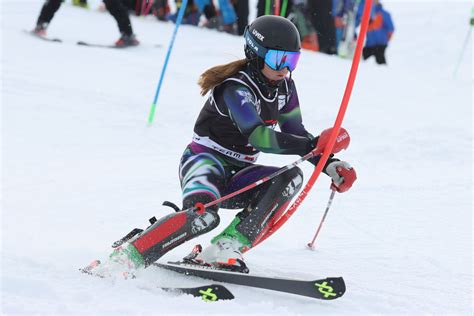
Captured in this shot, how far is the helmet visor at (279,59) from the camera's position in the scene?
148 inches

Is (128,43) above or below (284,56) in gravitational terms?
below

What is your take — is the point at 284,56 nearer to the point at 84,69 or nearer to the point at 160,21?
the point at 84,69

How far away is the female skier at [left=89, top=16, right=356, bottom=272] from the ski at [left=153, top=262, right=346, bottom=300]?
6 centimetres

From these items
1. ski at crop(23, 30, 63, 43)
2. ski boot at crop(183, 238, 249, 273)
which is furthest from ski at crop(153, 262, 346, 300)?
ski at crop(23, 30, 63, 43)

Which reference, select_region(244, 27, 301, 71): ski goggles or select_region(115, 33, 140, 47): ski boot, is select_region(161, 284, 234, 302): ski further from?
select_region(115, 33, 140, 47): ski boot

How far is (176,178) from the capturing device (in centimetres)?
623

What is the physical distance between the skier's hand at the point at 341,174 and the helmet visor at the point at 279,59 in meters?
0.58

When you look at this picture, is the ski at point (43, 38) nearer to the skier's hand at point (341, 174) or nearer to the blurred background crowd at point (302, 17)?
the blurred background crowd at point (302, 17)

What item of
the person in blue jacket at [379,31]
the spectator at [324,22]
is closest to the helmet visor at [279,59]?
the spectator at [324,22]

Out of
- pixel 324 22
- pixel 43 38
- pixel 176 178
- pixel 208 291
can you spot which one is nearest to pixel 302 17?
pixel 324 22

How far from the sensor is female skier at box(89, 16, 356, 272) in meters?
3.61

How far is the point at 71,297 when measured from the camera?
3.17 meters

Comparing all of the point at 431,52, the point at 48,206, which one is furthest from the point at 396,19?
the point at 48,206

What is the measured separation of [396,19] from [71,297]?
1772cm
